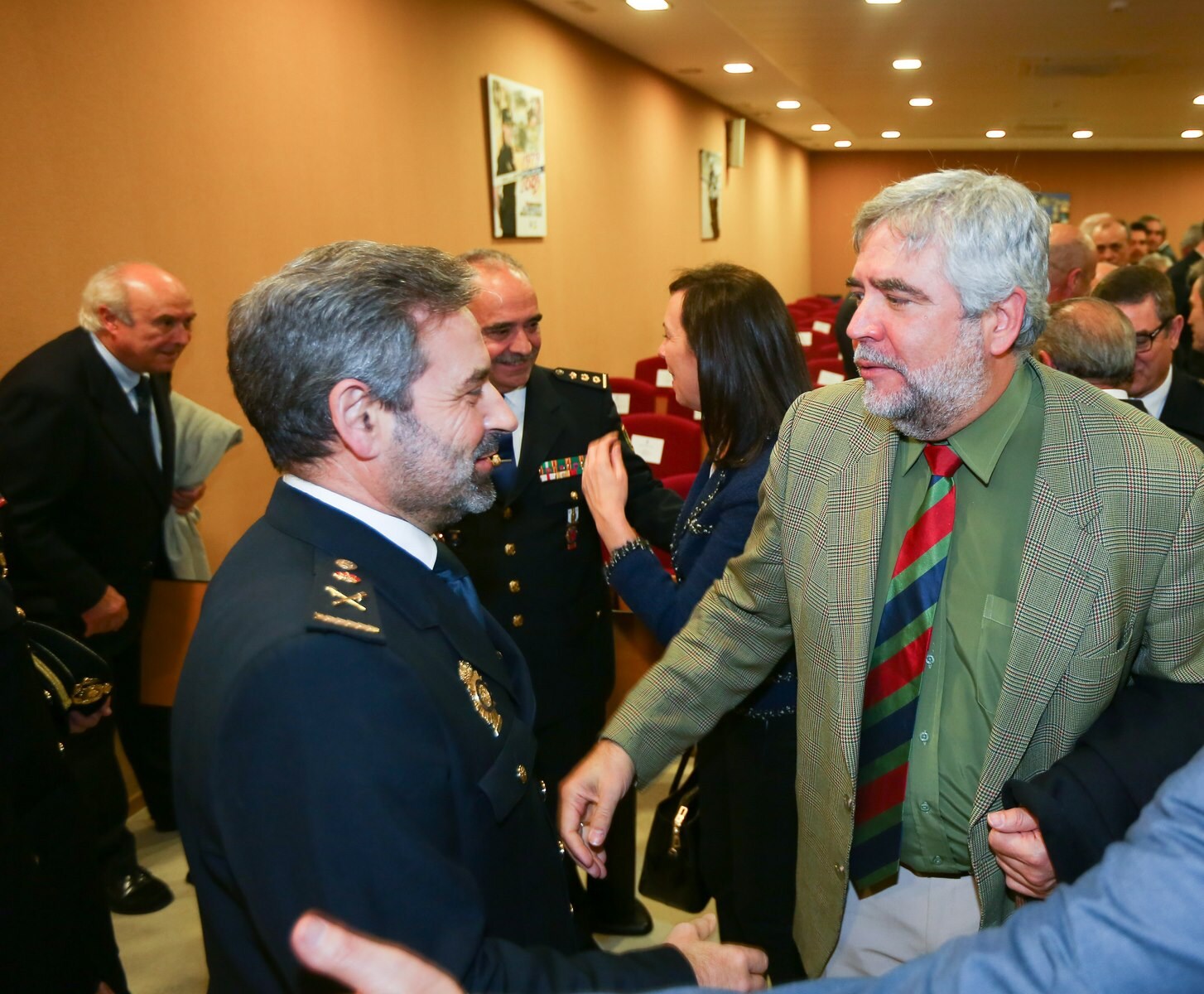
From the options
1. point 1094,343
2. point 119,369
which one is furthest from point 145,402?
point 1094,343

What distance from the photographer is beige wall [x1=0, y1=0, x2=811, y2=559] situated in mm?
2787

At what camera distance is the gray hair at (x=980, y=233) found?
1314 mm

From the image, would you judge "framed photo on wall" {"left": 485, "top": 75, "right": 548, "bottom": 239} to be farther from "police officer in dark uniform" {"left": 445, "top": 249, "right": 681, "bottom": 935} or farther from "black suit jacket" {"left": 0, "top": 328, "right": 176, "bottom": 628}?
"police officer in dark uniform" {"left": 445, "top": 249, "right": 681, "bottom": 935}

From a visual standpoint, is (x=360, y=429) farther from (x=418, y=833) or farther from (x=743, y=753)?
(x=743, y=753)

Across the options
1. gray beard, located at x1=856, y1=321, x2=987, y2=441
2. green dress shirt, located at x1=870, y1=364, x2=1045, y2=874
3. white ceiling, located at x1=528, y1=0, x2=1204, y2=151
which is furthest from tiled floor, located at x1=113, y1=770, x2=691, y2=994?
white ceiling, located at x1=528, y1=0, x2=1204, y2=151

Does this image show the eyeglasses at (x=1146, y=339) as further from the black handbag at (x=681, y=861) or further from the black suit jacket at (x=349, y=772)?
the black suit jacket at (x=349, y=772)

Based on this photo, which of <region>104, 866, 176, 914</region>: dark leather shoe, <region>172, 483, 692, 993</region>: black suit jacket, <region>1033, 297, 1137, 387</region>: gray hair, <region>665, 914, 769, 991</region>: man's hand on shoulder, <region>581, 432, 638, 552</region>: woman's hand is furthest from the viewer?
<region>104, 866, 176, 914</region>: dark leather shoe

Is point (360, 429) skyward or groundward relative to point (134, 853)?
skyward

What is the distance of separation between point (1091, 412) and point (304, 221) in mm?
3349

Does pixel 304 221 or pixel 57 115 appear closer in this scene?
pixel 57 115

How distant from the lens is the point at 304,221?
155 inches

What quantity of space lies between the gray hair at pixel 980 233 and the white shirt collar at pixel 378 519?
768mm

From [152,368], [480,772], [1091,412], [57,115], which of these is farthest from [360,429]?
[57,115]

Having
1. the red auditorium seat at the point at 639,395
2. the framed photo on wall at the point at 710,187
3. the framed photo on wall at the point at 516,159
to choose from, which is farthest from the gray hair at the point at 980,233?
the framed photo on wall at the point at 710,187
